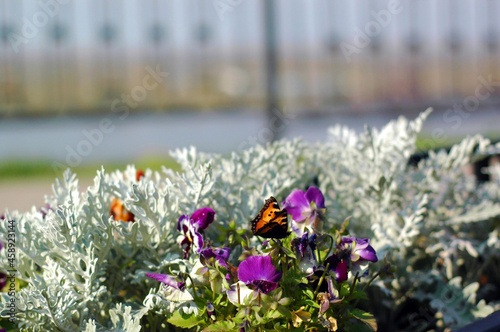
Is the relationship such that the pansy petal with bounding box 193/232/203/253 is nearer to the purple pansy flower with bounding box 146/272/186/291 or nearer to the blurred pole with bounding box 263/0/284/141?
the purple pansy flower with bounding box 146/272/186/291

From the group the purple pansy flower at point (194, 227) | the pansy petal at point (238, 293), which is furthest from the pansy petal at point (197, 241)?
the pansy petal at point (238, 293)

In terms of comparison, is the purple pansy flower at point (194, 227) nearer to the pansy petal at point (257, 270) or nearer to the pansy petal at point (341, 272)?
the pansy petal at point (257, 270)

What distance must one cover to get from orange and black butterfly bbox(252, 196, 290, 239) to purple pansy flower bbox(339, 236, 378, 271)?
197 mm

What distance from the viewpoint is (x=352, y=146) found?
2.49 m

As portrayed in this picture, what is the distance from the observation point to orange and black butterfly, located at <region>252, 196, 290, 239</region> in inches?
60.6

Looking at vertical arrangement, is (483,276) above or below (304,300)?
below

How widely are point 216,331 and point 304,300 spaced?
20 centimetres

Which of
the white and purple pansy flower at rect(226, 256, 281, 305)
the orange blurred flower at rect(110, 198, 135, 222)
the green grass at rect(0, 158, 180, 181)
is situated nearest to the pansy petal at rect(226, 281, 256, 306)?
the white and purple pansy flower at rect(226, 256, 281, 305)

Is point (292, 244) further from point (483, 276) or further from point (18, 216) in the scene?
point (483, 276)

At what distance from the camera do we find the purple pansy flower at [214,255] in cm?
164

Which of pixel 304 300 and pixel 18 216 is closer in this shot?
pixel 304 300

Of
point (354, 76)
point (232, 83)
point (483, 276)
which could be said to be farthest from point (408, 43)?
point (483, 276)

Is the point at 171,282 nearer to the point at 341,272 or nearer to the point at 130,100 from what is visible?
the point at 341,272

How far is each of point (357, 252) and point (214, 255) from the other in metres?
0.32
